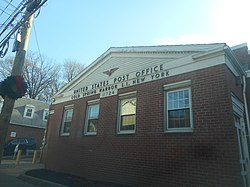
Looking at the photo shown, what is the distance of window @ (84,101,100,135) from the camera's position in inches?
439

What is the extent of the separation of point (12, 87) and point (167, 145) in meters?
5.32

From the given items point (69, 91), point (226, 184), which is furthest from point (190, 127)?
point (69, 91)


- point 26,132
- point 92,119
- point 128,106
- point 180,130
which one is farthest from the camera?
point 26,132

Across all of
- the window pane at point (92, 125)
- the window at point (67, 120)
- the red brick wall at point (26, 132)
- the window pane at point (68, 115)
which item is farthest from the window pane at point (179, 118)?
the red brick wall at point (26, 132)

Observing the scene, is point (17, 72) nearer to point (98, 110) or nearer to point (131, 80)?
point (131, 80)

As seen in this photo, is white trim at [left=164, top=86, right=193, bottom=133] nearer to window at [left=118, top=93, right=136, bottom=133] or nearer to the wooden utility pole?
window at [left=118, top=93, right=136, bottom=133]

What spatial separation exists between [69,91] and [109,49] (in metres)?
3.89

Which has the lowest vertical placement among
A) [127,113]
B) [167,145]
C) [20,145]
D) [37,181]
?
[37,181]

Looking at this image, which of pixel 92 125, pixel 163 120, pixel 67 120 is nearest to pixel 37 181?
pixel 92 125

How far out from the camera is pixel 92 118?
11.4 meters

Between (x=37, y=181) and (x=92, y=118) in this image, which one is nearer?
(x=37, y=181)

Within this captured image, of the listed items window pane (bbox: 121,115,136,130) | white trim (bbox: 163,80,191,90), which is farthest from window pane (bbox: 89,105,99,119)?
white trim (bbox: 163,80,191,90)

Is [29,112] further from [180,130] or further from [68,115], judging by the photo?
[180,130]

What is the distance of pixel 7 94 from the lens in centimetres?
523
